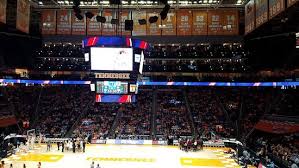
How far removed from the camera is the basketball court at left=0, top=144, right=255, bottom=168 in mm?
26328

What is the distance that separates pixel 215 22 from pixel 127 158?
18574 millimetres

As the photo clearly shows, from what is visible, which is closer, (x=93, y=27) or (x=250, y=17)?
(x=250, y=17)

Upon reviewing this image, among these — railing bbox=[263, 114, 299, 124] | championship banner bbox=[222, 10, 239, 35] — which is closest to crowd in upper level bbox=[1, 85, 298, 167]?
railing bbox=[263, 114, 299, 124]

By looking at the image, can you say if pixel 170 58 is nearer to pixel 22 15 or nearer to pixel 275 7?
pixel 22 15

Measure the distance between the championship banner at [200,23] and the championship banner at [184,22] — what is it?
1.50 feet

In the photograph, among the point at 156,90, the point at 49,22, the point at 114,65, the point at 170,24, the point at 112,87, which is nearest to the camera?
the point at 114,65

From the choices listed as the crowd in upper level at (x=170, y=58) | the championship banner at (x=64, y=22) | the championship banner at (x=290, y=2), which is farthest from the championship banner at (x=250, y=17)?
the championship banner at (x=64, y=22)

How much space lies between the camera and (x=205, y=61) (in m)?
47.6

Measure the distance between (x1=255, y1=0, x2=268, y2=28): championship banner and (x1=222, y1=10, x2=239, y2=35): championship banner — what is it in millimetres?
12552

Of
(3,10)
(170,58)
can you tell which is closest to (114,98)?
(3,10)

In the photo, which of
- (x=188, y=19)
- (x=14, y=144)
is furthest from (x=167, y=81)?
(x=14, y=144)

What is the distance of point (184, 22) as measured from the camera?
39688 millimetres

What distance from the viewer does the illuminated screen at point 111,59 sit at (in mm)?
21125

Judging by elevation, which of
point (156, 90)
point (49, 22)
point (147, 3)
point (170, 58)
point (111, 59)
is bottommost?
point (156, 90)
